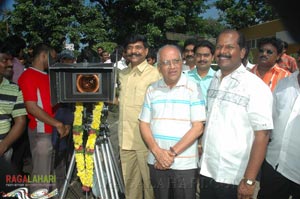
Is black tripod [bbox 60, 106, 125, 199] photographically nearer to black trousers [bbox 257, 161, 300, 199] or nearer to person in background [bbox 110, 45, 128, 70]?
person in background [bbox 110, 45, 128, 70]

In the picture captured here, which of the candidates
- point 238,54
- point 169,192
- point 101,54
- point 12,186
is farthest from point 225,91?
point 101,54

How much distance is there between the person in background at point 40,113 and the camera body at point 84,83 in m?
0.43

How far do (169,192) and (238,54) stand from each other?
1168 mm

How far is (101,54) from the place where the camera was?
683 centimetres

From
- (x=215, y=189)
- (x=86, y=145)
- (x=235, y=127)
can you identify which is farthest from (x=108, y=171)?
(x=235, y=127)

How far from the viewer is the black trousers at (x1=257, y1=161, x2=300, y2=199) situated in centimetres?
211

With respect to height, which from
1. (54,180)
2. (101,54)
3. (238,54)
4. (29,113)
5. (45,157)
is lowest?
(54,180)

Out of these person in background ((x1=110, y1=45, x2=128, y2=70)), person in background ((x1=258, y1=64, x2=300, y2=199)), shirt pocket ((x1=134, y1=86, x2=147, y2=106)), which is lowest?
person in background ((x1=258, y1=64, x2=300, y2=199))

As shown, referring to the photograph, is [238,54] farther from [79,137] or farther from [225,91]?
[79,137]

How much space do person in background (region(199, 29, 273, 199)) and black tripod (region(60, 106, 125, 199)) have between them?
111 centimetres

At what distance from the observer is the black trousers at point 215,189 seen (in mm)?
1937

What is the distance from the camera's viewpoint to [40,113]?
9.27 ft

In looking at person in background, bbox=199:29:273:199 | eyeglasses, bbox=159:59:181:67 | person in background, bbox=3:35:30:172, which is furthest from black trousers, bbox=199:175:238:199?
person in background, bbox=3:35:30:172

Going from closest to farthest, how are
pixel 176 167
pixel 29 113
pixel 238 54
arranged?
pixel 238 54
pixel 176 167
pixel 29 113
